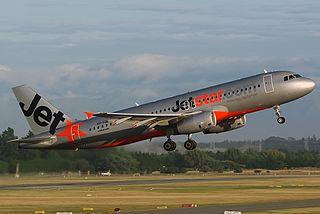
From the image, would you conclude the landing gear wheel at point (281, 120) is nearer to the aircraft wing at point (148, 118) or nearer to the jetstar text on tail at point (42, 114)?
the aircraft wing at point (148, 118)

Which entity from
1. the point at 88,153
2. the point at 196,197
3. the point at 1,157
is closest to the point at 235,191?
the point at 196,197

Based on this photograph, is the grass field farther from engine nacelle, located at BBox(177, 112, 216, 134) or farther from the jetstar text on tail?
the jetstar text on tail

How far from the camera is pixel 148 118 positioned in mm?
92188

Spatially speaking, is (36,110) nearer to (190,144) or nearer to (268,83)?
(190,144)

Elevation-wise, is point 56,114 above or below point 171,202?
above

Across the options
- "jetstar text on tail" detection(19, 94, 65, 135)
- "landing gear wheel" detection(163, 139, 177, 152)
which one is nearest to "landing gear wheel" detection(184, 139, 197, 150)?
"landing gear wheel" detection(163, 139, 177, 152)

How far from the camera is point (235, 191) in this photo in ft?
409

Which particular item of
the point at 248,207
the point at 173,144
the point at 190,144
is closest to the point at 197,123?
the point at 190,144

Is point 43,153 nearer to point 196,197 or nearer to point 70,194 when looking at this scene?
point 70,194

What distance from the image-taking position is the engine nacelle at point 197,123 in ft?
291

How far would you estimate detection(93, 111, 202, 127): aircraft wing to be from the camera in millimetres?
90375

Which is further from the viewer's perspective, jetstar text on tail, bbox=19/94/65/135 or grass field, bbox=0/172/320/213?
jetstar text on tail, bbox=19/94/65/135

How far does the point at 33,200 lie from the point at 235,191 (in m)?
33.4

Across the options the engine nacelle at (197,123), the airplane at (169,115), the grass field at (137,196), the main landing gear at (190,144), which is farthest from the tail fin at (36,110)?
the engine nacelle at (197,123)
